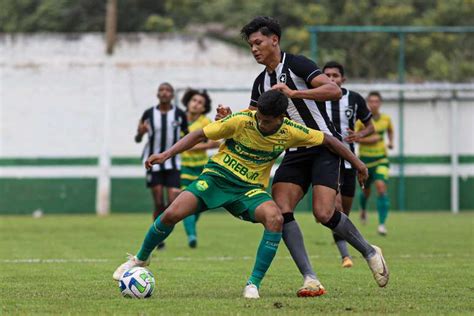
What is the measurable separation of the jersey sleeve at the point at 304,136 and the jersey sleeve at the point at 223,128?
1.48ft

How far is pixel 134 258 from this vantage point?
9.16 metres

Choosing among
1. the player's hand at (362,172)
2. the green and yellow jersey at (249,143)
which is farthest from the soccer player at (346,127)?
the green and yellow jersey at (249,143)

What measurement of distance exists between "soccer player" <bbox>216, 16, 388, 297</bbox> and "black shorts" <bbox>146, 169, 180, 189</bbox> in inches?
257

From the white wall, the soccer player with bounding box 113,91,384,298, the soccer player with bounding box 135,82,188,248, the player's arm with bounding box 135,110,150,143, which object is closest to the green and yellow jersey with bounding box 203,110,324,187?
the soccer player with bounding box 113,91,384,298

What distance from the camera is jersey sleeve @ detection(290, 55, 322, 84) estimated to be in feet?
29.0

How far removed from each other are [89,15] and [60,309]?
2986 centimetres

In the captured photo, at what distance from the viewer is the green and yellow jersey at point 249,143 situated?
8516mm

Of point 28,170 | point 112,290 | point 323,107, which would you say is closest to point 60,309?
point 112,290

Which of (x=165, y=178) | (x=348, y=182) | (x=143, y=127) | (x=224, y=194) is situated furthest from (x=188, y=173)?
(x=224, y=194)

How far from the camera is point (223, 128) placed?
846cm

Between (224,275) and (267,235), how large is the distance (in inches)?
91.2

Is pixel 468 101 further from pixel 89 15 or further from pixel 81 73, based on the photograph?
pixel 89 15

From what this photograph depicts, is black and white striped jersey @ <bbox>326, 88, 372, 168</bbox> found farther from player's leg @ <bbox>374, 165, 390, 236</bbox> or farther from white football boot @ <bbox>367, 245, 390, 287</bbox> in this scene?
player's leg @ <bbox>374, 165, 390, 236</bbox>

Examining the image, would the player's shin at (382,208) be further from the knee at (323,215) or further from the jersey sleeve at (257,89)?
the jersey sleeve at (257,89)
